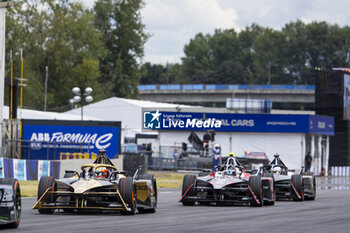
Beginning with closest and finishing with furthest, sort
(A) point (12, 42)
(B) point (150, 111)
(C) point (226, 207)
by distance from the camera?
(C) point (226, 207)
(B) point (150, 111)
(A) point (12, 42)

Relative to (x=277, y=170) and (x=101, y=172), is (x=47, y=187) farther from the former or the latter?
(x=277, y=170)

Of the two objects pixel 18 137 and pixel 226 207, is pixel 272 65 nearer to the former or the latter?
pixel 18 137

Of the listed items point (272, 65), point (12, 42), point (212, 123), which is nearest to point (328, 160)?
point (212, 123)

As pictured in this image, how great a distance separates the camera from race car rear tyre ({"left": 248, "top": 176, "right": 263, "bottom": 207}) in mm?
19734

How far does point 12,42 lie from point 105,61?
2233 cm

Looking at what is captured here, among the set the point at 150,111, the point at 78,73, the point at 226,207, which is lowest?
the point at 226,207

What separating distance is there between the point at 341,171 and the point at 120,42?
41079 millimetres

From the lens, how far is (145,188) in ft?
57.5

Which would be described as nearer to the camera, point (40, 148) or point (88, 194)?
point (88, 194)

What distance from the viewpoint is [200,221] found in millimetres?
15219

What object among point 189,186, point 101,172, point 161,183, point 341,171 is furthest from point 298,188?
point 341,171

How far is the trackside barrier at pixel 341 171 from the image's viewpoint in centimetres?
5775

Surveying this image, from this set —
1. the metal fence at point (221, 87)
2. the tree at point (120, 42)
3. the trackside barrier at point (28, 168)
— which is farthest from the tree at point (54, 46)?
the trackside barrier at point (28, 168)

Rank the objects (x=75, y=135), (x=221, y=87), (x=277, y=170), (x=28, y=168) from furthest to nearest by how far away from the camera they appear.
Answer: (x=221, y=87), (x=75, y=135), (x=28, y=168), (x=277, y=170)
